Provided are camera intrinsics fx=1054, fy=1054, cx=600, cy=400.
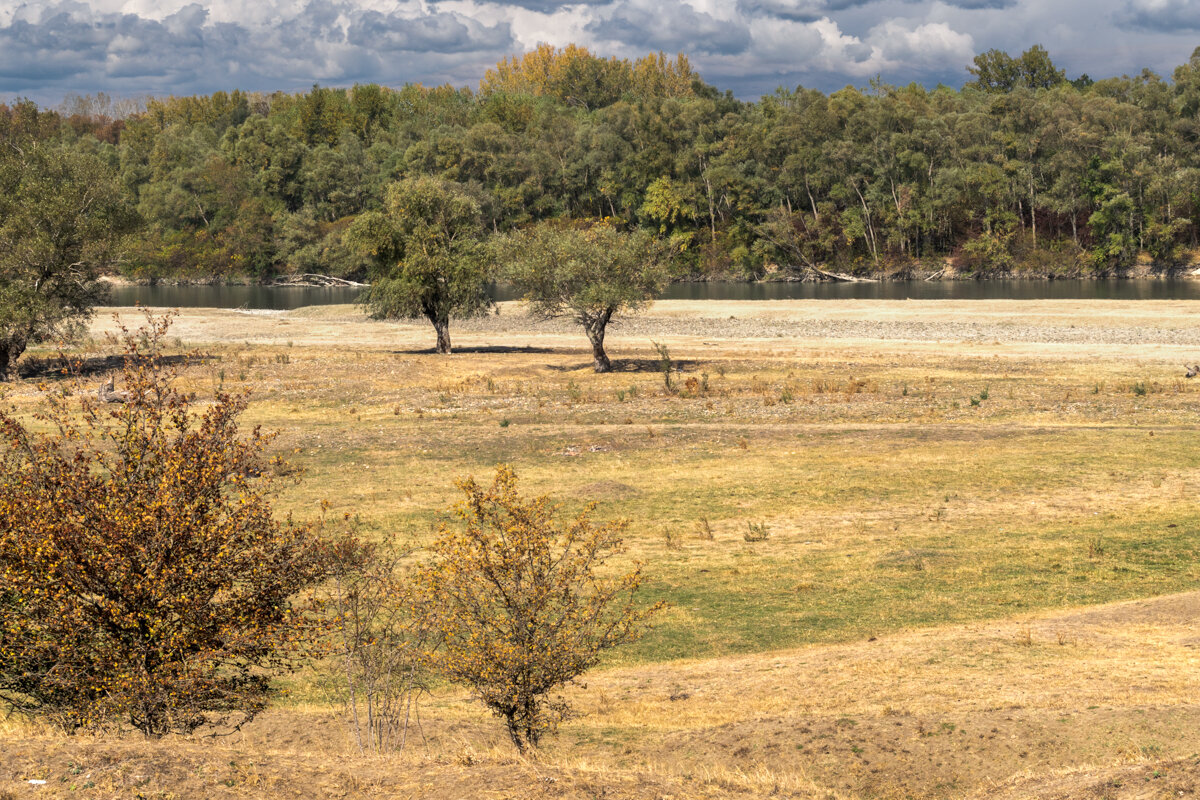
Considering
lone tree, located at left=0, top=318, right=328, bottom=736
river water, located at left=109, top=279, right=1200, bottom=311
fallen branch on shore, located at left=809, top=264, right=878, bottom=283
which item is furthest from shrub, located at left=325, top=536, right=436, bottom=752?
fallen branch on shore, located at left=809, top=264, right=878, bottom=283

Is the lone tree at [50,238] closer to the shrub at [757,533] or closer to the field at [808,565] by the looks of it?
the field at [808,565]

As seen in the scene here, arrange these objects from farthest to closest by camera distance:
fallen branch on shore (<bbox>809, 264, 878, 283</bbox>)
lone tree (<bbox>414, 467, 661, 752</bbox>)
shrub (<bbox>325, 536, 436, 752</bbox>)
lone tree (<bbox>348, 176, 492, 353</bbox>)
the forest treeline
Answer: fallen branch on shore (<bbox>809, 264, 878, 283</bbox>), the forest treeline, lone tree (<bbox>348, 176, 492, 353</bbox>), shrub (<bbox>325, 536, 436, 752</bbox>), lone tree (<bbox>414, 467, 661, 752</bbox>)

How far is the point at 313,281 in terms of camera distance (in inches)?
6275

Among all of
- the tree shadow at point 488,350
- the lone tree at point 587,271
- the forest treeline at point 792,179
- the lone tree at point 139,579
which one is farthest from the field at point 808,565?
the forest treeline at point 792,179

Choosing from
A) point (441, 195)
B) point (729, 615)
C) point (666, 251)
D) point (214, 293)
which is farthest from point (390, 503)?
point (214, 293)

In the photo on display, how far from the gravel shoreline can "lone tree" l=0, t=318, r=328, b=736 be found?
48349 millimetres

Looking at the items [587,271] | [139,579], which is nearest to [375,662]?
[139,579]

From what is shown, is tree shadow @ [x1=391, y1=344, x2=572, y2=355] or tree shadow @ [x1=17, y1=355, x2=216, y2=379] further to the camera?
tree shadow @ [x1=391, y1=344, x2=572, y2=355]

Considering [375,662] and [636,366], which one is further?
[636,366]

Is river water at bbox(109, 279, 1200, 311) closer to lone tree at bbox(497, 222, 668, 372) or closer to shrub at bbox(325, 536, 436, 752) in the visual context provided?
lone tree at bbox(497, 222, 668, 372)

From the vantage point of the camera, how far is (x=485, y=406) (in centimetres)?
4888

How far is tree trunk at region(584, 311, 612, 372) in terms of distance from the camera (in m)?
56.8

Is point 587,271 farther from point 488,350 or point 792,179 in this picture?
point 792,179

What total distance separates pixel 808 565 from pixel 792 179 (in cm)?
12774
